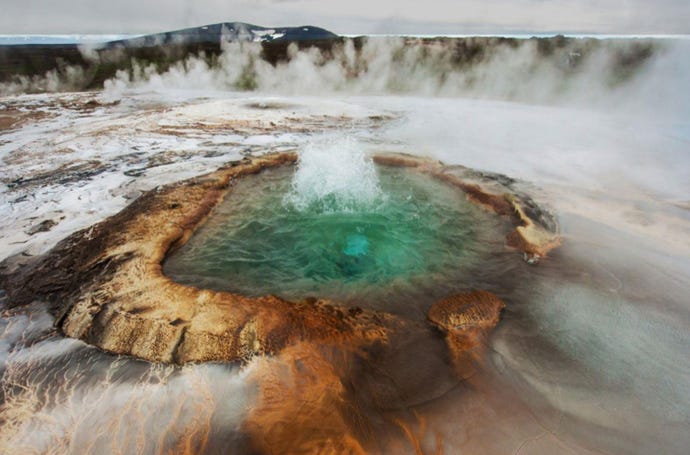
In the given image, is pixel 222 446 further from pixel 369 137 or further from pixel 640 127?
pixel 640 127

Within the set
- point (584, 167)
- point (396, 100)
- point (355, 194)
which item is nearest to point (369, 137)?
point (355, 194)

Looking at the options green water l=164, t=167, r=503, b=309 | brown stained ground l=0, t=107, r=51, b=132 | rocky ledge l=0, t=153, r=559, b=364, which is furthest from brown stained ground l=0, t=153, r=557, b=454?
brown stained ground l=0, t=107, r=51, b=132

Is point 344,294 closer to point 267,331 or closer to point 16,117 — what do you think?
point 267,331

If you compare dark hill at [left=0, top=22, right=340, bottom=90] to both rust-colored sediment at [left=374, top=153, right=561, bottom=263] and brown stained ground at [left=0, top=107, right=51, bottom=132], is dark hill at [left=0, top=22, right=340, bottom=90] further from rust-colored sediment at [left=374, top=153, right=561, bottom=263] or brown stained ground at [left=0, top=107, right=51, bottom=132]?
rust-colored sediment at [left=374, top=153, right=561, bottom=263]

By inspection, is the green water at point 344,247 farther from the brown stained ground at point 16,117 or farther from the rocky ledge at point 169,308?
the brown stained ground at point 16,117

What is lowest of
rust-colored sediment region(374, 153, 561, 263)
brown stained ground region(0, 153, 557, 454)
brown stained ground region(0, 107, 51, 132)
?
brown stained ground region(0, 107, 51, 132)
